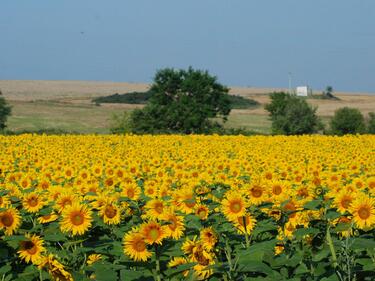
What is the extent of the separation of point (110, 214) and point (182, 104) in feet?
Result: 160

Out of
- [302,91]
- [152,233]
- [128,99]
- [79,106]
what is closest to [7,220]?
[152,233]

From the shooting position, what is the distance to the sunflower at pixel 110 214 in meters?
4.82

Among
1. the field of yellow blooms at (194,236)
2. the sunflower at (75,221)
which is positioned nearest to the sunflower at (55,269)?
the field of yellow blooms at (194,236)

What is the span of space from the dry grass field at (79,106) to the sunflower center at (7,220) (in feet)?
161

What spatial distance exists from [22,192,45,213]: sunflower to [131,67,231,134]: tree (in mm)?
41046

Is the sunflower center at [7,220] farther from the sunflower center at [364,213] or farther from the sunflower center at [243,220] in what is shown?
the sunflower center at [364,213]

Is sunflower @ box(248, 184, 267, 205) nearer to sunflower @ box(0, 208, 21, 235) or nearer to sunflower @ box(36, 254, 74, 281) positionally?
sunflower @ box(0, 208, 21, 235)

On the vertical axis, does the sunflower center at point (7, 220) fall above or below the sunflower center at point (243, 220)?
above

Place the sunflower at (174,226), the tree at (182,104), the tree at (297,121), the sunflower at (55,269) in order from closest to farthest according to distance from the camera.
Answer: the sunflower at (55,269)
the sunflower at (174,226)
the tree at (182,104)
the tree at (297,121)

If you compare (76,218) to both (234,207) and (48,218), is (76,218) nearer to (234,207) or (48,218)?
(48,218)

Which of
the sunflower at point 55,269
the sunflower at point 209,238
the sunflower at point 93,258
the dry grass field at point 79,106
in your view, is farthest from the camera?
the dry grass field at point 79,106

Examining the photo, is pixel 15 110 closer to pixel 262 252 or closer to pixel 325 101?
pixel 325 101

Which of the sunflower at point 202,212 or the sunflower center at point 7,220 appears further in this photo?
the sunflower at point 202,212

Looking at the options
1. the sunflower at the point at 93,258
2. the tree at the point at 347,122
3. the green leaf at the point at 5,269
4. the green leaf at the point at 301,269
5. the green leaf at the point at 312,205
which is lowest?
the tree at the point at 347,122
